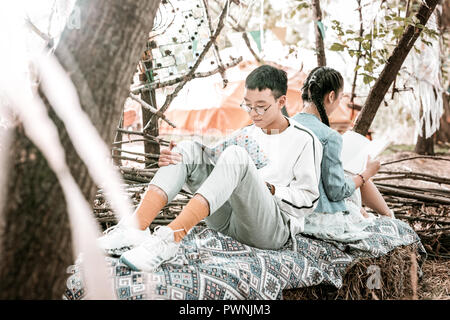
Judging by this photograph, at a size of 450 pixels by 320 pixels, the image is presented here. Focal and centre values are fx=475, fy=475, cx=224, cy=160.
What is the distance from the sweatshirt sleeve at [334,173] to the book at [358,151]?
30cm

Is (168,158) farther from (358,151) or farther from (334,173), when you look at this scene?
(358,151)

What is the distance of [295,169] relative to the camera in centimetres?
228

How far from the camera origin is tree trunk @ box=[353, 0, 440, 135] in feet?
11.3

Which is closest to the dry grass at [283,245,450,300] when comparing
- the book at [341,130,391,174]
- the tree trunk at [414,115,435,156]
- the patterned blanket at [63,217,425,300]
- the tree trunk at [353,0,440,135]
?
the patterned blanket at [63,217,425,300]

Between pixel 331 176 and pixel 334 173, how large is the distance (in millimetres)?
21

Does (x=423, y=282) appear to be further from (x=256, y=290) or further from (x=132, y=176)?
(x=132, y=176)

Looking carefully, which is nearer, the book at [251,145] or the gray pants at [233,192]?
the gray pants at [233,192]

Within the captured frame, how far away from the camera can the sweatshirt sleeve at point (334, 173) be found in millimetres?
2379

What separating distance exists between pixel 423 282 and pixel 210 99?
23.4 ft

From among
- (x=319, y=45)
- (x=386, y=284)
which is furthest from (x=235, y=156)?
(x=319, y=45)

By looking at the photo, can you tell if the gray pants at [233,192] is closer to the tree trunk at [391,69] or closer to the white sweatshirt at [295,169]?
the white sweatshirt at [295,169]

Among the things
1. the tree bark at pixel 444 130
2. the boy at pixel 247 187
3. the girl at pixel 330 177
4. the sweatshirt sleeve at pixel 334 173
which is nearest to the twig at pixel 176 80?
the girl at pixel 330 177

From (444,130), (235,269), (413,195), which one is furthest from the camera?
(444,130)
